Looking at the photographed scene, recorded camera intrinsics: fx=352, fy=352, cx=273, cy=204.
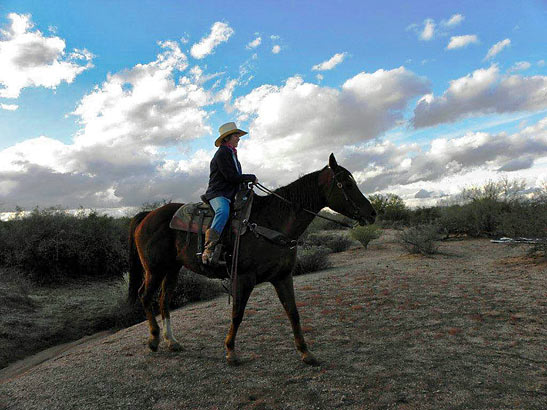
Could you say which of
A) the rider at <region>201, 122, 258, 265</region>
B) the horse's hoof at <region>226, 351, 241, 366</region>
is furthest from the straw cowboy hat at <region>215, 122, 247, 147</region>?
the horse's hoof at <region>226, 351, 241, 366</region>

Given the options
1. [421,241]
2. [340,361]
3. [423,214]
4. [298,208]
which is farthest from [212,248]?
[423,214]

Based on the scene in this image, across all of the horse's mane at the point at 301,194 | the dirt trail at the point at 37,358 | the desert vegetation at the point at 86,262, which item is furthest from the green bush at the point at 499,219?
the dirt trail at the point at 37,358

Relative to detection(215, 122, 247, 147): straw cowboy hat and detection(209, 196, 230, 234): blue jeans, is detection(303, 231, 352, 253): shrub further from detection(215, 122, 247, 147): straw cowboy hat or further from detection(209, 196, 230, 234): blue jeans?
detection(209, 196, 230, 234): blue jeans

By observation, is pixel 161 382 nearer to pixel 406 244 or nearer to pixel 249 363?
pixel 249 363

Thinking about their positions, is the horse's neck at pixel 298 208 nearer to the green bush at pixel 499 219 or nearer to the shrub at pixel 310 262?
the shrub at pixel 310 262

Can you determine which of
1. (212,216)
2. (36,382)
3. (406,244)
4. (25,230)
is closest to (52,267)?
(25,230)

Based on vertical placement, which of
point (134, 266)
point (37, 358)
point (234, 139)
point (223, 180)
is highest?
point (234, 139)

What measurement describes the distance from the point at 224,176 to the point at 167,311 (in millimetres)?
2190

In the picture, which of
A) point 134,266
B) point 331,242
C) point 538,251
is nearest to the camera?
point 134,266

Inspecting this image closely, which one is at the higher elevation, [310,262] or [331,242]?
[331,242]

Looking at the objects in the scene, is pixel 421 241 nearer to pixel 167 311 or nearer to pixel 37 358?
pixel 167 311

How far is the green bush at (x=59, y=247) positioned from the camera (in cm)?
1258

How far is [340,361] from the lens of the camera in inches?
164

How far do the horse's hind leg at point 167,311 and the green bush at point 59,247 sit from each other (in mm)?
9456
